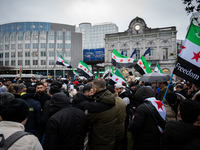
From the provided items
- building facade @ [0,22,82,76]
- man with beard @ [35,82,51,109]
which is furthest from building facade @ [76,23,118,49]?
man with beard @ [35,82,51,109]

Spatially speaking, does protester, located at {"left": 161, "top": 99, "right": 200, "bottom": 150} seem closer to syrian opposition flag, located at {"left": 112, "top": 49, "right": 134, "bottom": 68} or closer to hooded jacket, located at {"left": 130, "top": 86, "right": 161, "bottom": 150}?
hooded jacket, located at {"left": 130, "top": 86, "right": 161, "bottom": 150}

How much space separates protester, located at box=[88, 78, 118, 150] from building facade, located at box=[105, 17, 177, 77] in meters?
31.8

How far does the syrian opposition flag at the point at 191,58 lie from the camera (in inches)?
111

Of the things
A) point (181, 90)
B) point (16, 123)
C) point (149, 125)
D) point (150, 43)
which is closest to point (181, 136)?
point (149, 125)

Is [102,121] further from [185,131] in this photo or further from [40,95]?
[40,95]

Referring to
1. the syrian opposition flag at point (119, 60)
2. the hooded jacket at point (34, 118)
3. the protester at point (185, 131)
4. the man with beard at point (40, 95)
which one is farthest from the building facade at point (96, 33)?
the protester at point (185, 131)

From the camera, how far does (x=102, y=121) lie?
8.13ft

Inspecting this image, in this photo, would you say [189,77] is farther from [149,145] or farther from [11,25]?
[11,25]

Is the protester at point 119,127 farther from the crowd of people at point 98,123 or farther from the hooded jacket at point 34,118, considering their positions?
the hooded jacket at point 34,118

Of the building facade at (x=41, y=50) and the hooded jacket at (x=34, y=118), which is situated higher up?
the building facade at (x=41, y=50)

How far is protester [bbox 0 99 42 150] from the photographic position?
51.9 inches

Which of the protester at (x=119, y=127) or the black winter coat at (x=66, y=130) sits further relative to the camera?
the protester at (x=119, y=127)

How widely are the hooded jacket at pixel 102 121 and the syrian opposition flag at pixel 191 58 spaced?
73.1 inches

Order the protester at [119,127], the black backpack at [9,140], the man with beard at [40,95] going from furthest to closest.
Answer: the man with beard at [40,95] < the protester at [119,127] < the black backpack at [9,140]
